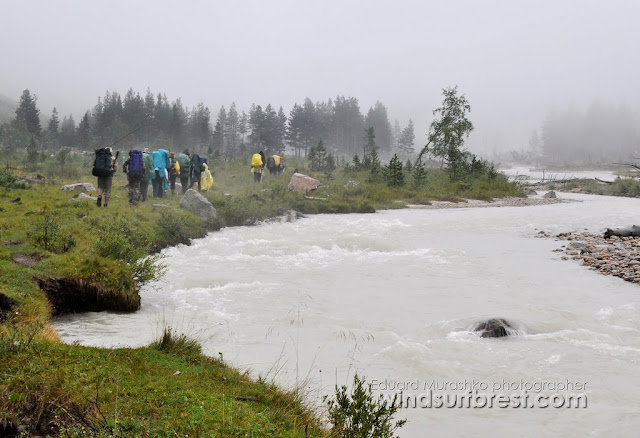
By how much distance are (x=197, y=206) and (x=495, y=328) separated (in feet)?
48.8

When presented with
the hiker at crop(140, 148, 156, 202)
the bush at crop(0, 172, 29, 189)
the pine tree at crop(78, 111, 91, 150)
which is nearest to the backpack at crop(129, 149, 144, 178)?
the hiker at crop(140, 148, 156, 202)

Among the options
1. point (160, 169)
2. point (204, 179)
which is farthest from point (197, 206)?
point (204, 179)

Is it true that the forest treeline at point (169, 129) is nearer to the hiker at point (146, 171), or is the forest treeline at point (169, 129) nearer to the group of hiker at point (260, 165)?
the group of hiker at point (260, 165)

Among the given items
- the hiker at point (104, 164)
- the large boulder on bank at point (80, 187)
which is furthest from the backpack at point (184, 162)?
the hiker at point (104, 164)

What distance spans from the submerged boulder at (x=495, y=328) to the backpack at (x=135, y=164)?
1548 centimetres

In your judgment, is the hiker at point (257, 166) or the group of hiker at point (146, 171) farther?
the hiker at point (257, 166)

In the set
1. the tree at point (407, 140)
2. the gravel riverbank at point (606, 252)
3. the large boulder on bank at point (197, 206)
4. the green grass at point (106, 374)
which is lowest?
the gravel riverbank at point (606, 252)

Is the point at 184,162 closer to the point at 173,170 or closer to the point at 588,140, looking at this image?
the point at 173,170

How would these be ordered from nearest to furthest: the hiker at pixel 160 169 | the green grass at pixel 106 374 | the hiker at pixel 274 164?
the green grass at pixel 106 374, the hiker at pixel 160 169, the hiker at pixel 274 164

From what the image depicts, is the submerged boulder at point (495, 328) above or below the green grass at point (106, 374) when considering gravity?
below

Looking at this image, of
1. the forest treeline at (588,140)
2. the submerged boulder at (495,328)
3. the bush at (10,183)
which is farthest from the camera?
the forest treeline at (588,140)

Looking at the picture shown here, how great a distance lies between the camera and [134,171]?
1820cm

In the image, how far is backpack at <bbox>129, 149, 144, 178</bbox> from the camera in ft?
58.5

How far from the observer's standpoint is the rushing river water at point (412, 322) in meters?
5.78
